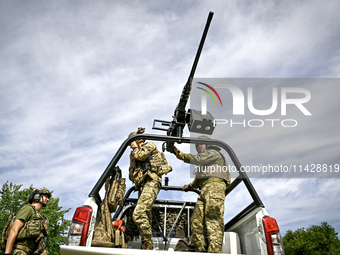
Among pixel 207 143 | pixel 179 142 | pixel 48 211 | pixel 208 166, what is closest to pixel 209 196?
pixel 208 166

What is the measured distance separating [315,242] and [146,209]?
43.1 meters

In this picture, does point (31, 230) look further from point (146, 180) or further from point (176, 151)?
point (176, 151)

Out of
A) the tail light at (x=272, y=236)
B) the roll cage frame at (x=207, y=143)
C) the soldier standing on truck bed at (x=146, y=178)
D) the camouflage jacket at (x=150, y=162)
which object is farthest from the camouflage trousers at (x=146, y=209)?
the tail light at (x=272, y=236)

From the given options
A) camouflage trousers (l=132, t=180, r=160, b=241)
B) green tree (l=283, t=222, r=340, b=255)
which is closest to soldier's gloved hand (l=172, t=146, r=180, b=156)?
camouflage trousers (l=132, t=180, r=160, b=241)

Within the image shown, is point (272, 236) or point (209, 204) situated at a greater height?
point (209, 204)

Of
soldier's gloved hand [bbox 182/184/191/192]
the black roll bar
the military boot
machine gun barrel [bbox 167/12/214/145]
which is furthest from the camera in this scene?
soldier's gloved hand [bbox 182/184/191/192]

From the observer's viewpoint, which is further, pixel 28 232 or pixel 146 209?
pixel 146 209

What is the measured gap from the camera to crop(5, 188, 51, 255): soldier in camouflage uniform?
3.46 meters

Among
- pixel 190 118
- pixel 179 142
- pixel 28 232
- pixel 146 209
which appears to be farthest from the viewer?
pixel 190 118

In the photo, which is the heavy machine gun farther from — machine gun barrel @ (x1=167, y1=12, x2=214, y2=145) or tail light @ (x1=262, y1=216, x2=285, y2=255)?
tail light @ (x1=262, y1=216, x2=285, y2=255)

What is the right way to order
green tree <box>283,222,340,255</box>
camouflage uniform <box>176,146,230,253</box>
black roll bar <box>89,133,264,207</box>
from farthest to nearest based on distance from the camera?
1. green tree <box>283,222,340,255</box>
2. camouflage uniform <box>176,146,230,253</box>
3. black roll bar <box>89,133,264,207</box>

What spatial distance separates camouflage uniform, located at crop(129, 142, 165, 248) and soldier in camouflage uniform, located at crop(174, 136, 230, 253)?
1.65ft

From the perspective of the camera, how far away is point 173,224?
14.1ft

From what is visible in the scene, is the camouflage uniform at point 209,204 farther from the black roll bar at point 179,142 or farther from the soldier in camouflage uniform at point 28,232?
the soldier in camouflage uniform at point 28,232
